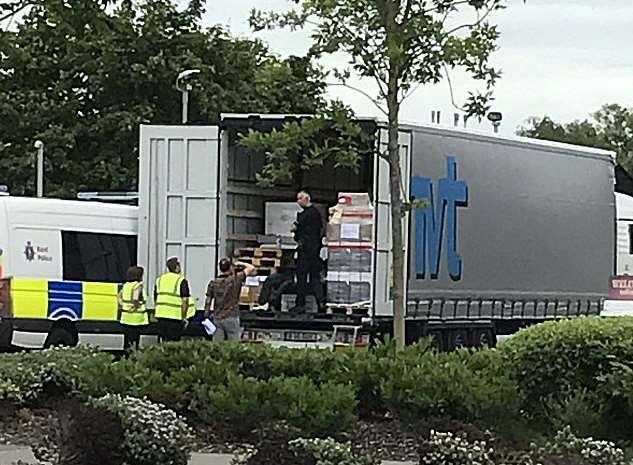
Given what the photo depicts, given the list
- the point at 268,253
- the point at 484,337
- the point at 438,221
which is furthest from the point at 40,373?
the point at 484,337

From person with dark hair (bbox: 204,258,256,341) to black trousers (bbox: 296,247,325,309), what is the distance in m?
0.77

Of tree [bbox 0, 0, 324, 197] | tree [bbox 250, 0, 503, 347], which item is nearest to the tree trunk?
tree [bbox 250, 0, 503, 347]

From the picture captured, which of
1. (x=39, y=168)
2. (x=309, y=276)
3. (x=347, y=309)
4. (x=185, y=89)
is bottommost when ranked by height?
(x=347, y=309)

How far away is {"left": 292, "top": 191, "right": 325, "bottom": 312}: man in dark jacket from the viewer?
65.1ft

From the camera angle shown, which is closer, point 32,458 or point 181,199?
point 32,458

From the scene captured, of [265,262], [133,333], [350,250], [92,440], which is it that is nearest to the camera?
[92,440]

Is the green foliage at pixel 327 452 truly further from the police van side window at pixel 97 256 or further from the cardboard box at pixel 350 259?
the police van side window at pixel 97 256

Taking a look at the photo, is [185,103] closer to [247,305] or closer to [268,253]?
[268,253]

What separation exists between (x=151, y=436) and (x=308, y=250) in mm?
9920

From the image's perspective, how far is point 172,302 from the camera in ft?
67.6

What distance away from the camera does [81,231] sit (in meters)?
22.6

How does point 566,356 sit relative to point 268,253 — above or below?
below

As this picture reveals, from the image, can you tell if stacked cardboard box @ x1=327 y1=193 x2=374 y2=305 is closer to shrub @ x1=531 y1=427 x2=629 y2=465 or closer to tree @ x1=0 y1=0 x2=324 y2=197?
shrub @ x1=531 y1=427 x2=629 y2=465

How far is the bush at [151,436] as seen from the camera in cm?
1012
